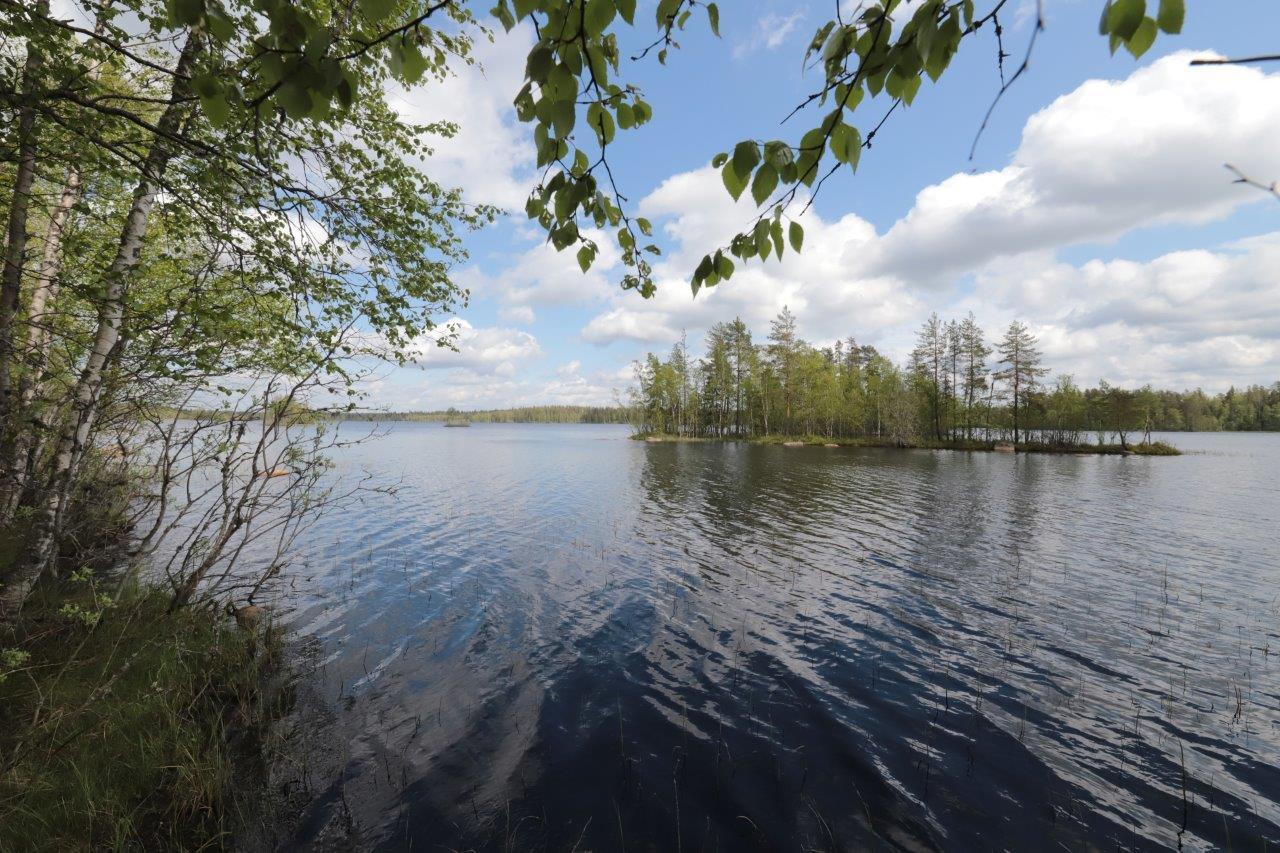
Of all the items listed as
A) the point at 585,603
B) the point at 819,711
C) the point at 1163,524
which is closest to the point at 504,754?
the point at 819,711

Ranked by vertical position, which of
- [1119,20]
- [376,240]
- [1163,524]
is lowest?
[1163,524]

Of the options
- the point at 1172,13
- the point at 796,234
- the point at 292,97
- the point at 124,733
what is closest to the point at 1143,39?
the point at 1172,13

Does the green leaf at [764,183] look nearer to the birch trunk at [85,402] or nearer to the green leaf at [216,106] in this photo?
the green leaf at [216,106]

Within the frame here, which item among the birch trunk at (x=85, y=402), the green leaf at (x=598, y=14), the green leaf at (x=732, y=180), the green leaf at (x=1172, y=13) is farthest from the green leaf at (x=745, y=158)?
the birch trunk at (x=85, y=402)

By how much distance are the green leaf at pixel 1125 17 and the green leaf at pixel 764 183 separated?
1074 mm

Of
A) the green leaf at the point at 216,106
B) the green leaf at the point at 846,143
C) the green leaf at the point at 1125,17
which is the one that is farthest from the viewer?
the green leaf at the point at 846,143

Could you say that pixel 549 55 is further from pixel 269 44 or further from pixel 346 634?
pixel 346 634

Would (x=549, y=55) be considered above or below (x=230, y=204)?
below

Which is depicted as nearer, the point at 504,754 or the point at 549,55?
the point at 549,55

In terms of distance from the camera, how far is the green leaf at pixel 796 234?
2262 mm

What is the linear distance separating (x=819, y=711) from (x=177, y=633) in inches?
420

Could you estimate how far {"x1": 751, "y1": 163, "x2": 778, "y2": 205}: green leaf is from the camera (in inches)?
81.1

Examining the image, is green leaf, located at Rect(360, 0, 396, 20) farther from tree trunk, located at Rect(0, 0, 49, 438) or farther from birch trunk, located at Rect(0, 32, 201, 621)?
tree trunk, located at Rect(0, 0, 49, 438)

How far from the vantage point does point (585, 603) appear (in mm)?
12219
